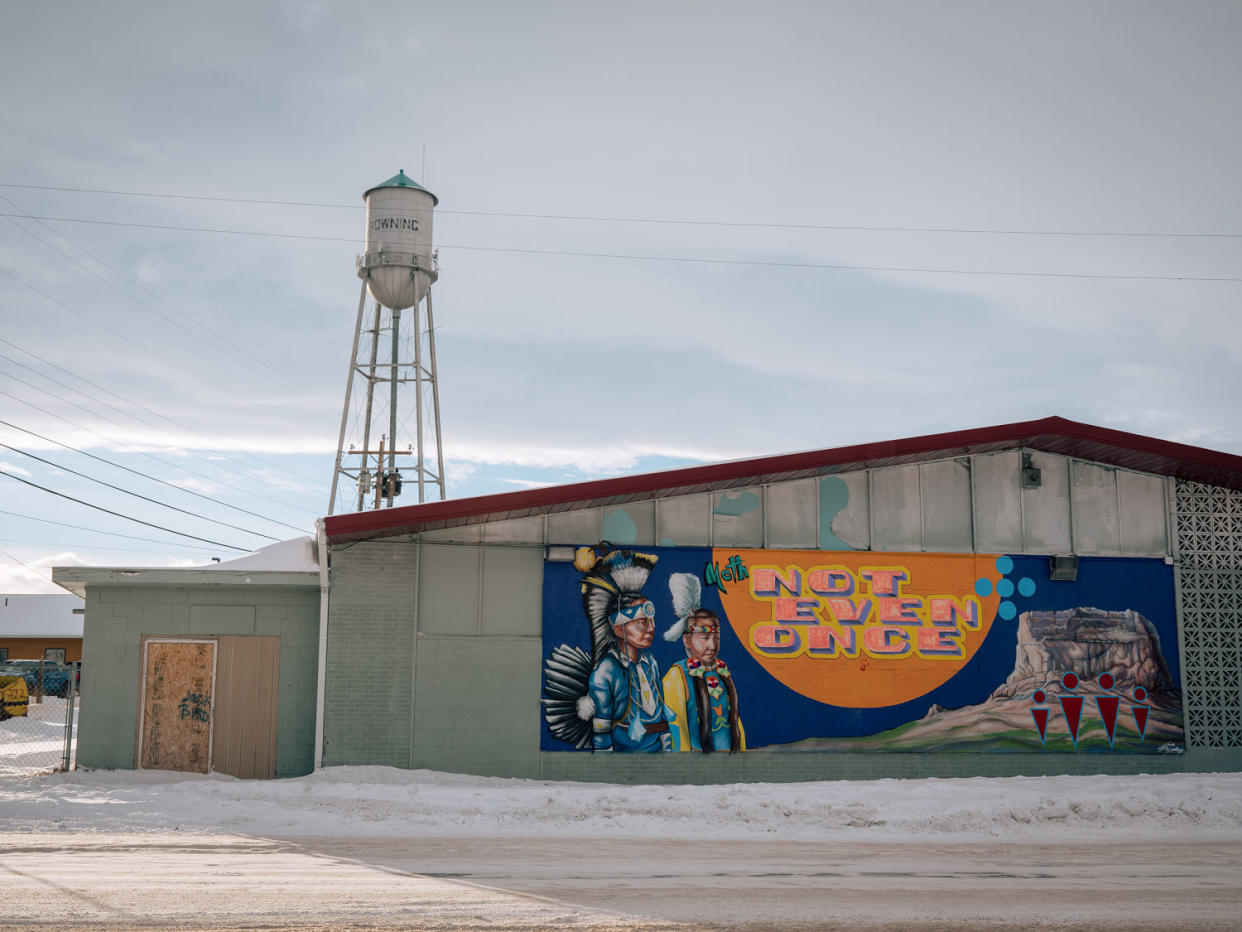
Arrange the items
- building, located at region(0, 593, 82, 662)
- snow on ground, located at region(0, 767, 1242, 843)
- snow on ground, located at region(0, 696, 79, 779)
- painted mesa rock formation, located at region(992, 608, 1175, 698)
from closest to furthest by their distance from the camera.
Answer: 1. snow on ground, located at region(0, 767, 1242, 843)
2. painted mesa rock formation, located at region(992, 608, 1175, 698)
3. snow on ground, located at region(0, 696, 79, 779)
4. building, located at region(0, 593, 82, 662)

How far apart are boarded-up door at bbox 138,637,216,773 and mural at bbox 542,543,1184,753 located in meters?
5.62

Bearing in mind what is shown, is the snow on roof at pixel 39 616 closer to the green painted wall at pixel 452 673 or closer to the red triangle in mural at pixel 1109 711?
the green painted wall at pixel 452 673

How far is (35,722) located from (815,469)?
23.4m

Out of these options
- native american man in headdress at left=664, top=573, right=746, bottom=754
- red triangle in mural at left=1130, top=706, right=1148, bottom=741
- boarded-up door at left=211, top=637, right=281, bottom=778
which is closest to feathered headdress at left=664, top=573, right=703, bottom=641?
native american man in headdress at left=664, top=573, right=746, bottom=754

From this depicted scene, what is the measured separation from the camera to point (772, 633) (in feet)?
A: 60.8

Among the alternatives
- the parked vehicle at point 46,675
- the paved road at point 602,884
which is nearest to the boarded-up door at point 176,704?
the paved road at point 602,884

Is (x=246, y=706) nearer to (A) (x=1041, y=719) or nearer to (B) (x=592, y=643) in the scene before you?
(B) (x=592, y=643)

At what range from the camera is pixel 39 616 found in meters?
59.6

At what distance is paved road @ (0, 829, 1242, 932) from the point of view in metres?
8.55

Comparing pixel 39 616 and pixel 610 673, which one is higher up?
pixel 39 616

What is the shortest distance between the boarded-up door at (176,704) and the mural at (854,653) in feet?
18.4

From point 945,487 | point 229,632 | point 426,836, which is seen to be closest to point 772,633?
point 945,487

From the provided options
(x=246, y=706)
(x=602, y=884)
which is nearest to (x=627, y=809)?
(x=602, y=884)
